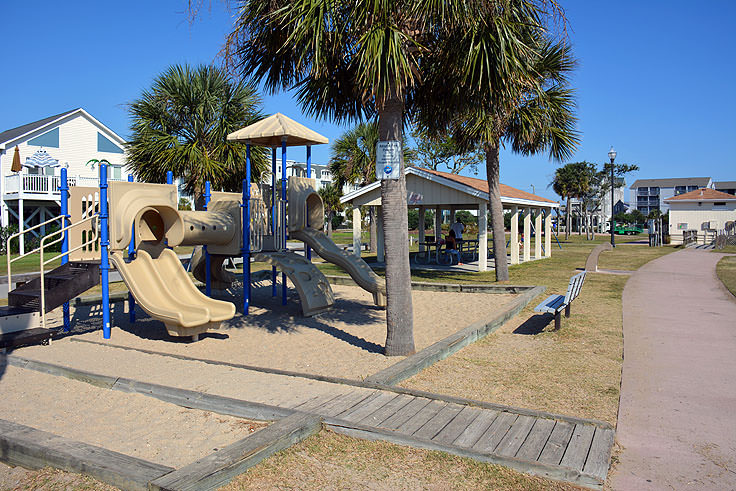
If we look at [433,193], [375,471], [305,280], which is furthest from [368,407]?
[433,193]

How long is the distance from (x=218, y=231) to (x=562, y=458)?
7960 mm

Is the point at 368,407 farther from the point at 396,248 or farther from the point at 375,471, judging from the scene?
the point at 396,248

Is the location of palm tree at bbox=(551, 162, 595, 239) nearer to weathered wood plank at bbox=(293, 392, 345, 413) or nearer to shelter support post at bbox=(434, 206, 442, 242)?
shelter support post at bbox=(434, 206, 442, 242)

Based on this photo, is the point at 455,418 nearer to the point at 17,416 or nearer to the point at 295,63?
the point at 17,416

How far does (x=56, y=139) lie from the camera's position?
32531mm

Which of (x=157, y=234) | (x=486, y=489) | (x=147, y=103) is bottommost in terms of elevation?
(x=486, y=489)

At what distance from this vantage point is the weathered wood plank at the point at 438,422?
14.5 feet

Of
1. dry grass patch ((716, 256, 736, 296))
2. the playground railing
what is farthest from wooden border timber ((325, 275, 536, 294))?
dry grass patch ((716, 256, 736, 296))

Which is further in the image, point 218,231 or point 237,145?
point 237,145

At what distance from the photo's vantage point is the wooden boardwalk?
3941mm

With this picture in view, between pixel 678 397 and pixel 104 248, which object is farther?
pixel 104 248

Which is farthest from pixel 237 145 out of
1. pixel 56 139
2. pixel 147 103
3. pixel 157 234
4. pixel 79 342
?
pixel 56 139

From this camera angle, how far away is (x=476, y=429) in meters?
4.56

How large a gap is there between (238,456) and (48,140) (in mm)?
34238
